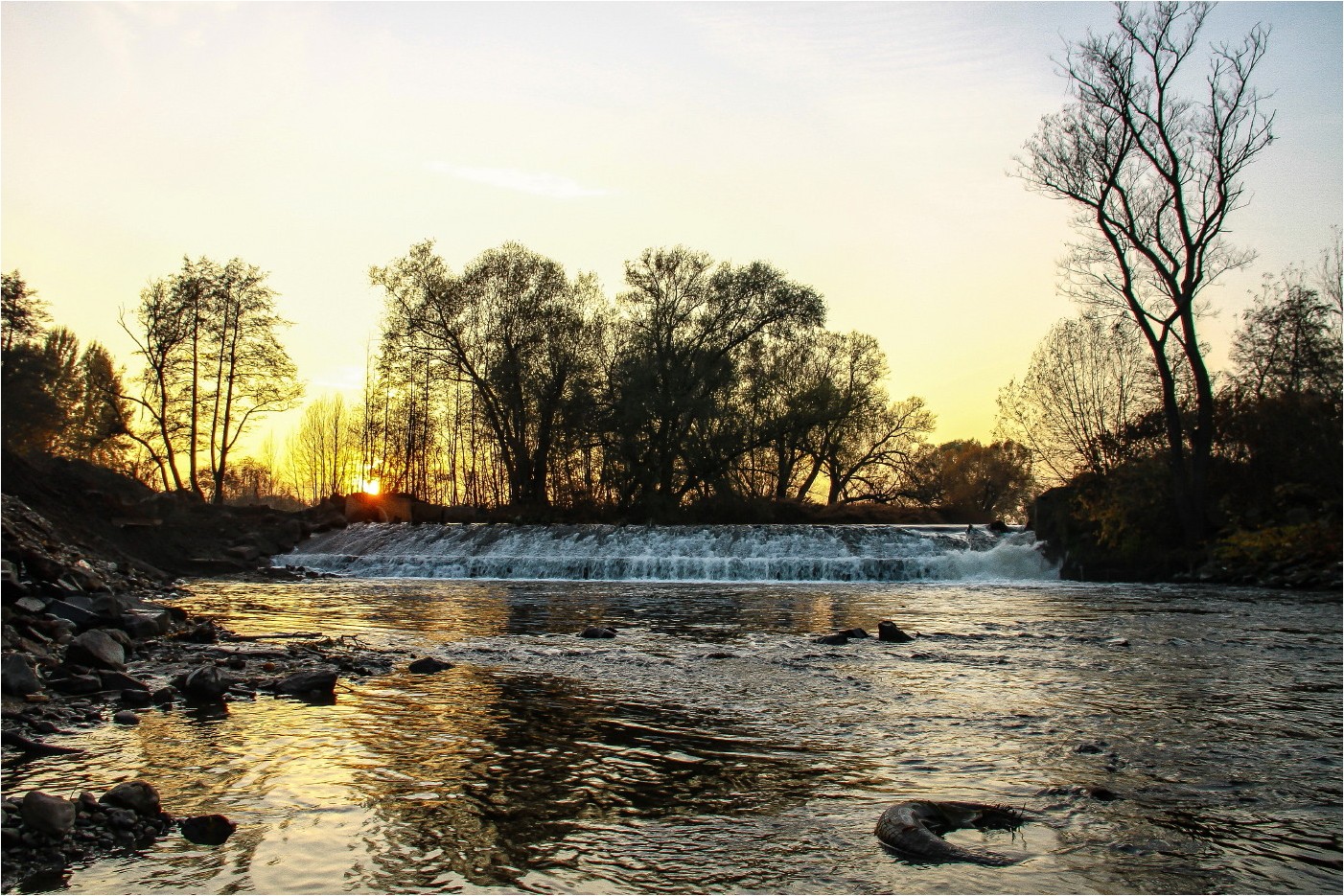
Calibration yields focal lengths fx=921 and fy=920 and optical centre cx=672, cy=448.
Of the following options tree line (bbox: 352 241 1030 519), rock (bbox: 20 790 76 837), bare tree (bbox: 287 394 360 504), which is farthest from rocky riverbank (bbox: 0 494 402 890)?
bare tree (bbox: 287 394 360 504)

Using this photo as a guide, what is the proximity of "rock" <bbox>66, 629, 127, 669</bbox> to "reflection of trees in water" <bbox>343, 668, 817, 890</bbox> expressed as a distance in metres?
2.72

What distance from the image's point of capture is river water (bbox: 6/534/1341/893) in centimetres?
409

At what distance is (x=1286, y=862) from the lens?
4180 mm

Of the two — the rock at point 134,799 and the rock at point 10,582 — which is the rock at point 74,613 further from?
the rock at point 134,799

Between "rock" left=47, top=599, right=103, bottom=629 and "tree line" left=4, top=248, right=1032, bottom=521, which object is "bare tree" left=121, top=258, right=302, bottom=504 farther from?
"rock" left=47, top=599, right=103, bottom=629

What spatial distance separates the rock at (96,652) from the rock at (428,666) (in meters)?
2.63

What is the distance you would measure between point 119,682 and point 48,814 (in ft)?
13.1

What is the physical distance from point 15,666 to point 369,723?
292cm

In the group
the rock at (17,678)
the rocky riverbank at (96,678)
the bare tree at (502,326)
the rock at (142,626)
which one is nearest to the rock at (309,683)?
the rocky riverbank at (96,678)

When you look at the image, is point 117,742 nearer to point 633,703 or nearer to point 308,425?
point 633,703

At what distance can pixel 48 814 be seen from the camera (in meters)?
4.27

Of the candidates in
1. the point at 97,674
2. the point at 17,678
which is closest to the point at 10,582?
the point at 97,674

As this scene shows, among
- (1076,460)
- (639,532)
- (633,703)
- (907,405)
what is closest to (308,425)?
(907,405)

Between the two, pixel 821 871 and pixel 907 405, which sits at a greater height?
pixel 907 405
